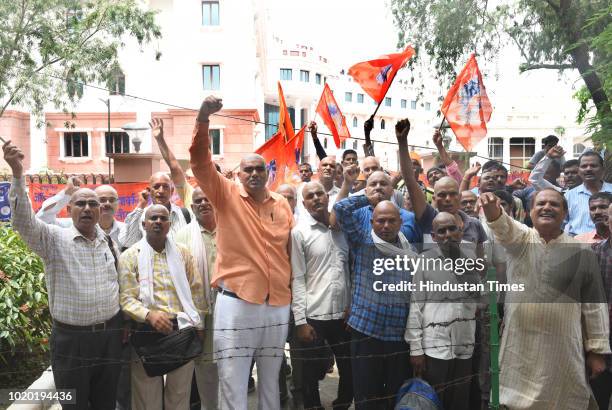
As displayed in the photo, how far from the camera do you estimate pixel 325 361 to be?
512 centimetres

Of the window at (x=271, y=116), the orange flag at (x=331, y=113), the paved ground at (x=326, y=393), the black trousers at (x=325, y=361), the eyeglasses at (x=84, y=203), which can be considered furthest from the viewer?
the window at (x=271, y=116)

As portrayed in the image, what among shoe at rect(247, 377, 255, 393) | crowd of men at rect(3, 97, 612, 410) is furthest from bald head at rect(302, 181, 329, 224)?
shoe at rect(247, 377, 255, 393)

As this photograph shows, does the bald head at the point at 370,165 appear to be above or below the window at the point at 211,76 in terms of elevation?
below

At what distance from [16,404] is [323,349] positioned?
2.43 metres

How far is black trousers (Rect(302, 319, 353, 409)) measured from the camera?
4.82 m

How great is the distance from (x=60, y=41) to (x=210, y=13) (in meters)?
10.0

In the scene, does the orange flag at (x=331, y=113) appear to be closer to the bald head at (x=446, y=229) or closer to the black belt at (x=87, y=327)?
the bald head at (x=446, y=229)

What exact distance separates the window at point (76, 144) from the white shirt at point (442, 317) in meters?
28.2

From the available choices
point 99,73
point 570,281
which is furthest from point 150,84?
point 570,281

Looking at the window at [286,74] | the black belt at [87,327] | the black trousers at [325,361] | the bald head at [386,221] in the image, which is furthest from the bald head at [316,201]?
the window at [286,74]

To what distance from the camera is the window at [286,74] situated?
54625 millimetres

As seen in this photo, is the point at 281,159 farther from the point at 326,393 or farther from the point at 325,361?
the point at 325,361

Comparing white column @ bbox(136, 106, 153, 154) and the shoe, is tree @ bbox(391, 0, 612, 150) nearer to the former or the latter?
the shoe

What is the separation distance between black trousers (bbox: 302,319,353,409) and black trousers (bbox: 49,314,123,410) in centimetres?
139
